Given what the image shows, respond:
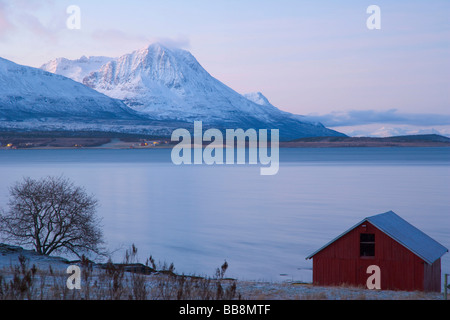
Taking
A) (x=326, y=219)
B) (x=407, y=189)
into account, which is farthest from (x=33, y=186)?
(x=407, y=189)

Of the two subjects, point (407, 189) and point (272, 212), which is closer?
point (272, 212)

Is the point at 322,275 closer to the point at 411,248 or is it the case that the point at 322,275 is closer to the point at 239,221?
the point at 411,248

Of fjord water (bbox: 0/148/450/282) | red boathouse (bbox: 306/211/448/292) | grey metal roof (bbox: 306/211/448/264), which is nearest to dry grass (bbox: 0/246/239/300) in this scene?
red boathouse (bbox: 306/211/448/292)

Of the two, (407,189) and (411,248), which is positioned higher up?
(407,189)

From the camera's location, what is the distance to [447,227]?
63.0m

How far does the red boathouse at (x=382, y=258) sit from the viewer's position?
27562 millimetres

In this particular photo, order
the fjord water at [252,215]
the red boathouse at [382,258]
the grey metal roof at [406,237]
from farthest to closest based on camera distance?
the fjord water at [252,215], the grey metal roof at [406,237], the red boathouse at [382,258]

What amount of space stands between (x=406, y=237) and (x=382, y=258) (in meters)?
1.85

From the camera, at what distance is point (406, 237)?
2878 centimetres

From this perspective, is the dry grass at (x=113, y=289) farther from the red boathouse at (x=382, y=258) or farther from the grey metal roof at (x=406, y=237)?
the grey metal roof at (x=406, y=237)

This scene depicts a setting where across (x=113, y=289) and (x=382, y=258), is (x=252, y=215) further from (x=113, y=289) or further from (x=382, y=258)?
(x=113, y=289)

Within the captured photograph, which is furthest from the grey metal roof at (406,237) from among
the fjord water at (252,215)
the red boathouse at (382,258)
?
the fjord water at (252,215)
